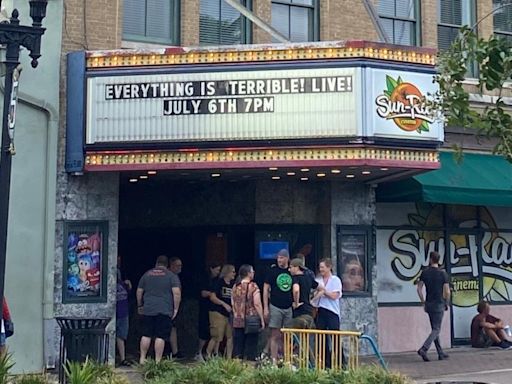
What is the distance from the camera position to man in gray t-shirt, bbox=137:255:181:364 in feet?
50.9

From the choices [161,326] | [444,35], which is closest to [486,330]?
[444,35]

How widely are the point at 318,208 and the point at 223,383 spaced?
8.36 m

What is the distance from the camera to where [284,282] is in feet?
50.8

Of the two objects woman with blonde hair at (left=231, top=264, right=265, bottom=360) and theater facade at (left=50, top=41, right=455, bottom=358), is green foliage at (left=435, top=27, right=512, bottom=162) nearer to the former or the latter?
theater facade at (left=50, top=41, right=455, bottom=358)

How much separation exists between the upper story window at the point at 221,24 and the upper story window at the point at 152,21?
0.52m

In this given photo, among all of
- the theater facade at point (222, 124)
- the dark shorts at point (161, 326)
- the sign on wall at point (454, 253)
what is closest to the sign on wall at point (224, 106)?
the theater facade at point (222, 124)

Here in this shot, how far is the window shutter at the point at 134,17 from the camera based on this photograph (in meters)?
16.9

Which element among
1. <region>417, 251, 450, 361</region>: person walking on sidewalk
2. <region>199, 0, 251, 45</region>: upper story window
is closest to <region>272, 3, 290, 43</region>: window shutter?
<region>199, 0, 251, 45</region>: upper story window

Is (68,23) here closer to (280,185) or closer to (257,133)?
(257,133)

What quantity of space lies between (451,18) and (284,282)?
805 cm

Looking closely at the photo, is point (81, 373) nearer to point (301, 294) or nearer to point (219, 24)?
point (301, 294)

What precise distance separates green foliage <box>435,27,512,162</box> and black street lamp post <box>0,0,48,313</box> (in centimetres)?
525

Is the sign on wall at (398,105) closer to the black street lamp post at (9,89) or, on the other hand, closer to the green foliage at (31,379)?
the black street lamp post at (9,89)

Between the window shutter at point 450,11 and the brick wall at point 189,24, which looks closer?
the brick wall at point 189,24
